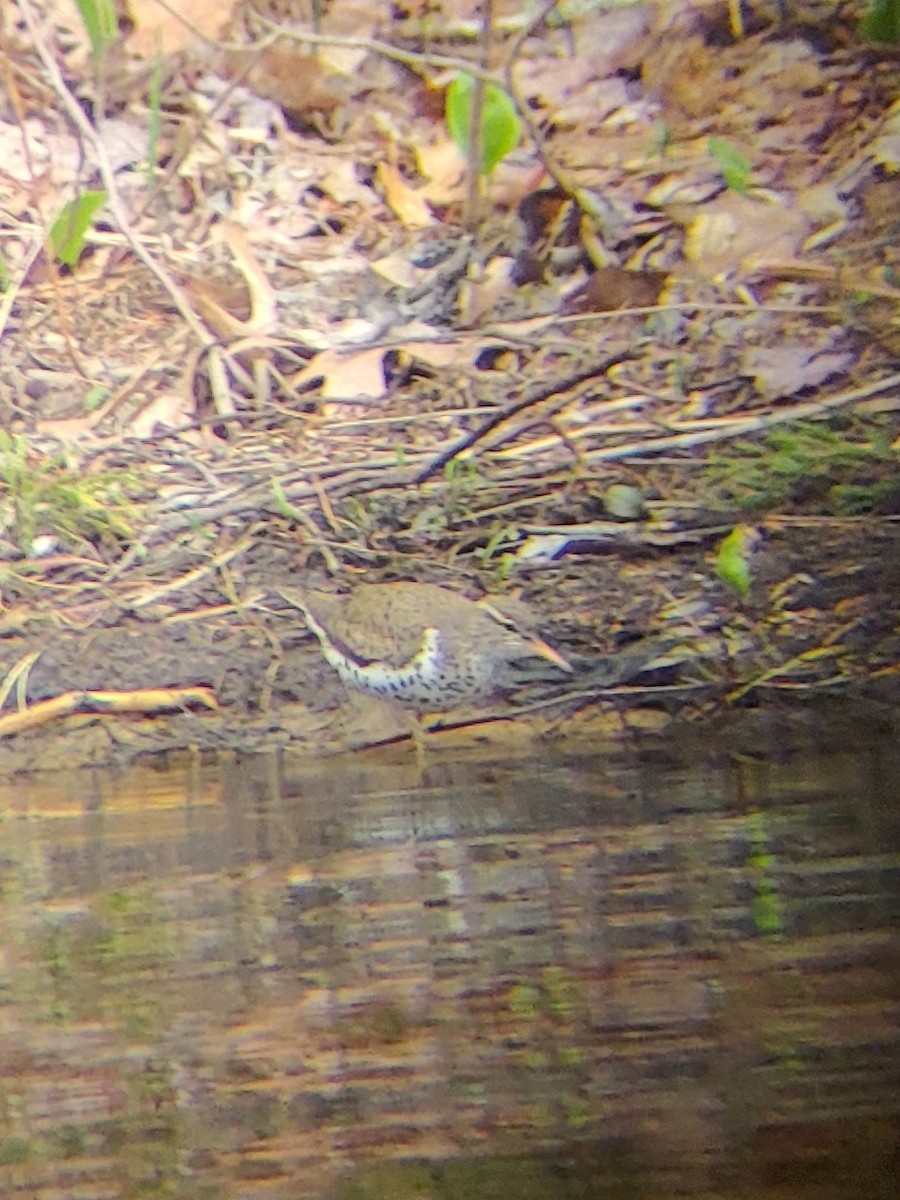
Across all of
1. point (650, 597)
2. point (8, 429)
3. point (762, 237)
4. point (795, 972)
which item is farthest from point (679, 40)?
point (795, 972)

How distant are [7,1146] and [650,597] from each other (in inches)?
63.2

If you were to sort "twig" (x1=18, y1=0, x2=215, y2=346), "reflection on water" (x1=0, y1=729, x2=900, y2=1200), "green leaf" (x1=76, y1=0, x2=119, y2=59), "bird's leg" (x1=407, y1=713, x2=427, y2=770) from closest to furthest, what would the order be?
"reflection on water" (x1=0, y1=729, x2=900, y2=1200) < "bird's leg" (x1=407, y1=713, x2=427, y2=770) < "green leaf" (x1=76, y1=0, x2=119, y2=59) < "twig" (x1=18, y1=0, x2=215, y2=346)

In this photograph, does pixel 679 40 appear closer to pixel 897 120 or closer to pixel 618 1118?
pixel 897 120

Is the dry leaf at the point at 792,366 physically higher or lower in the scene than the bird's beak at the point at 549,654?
higher

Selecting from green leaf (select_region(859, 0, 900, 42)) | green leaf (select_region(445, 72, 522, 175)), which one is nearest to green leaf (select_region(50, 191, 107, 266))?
green leaf (select_region(445, 72, 522, 175))

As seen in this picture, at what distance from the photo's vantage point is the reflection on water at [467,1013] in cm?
37

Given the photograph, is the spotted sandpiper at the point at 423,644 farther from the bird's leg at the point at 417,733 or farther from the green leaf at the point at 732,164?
the green leaf at the point at 732,164

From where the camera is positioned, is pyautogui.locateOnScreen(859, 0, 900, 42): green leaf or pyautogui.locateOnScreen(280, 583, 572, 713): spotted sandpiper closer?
pyautogui.locateOnScreen(280, 583, 572, 713): spotted sandpiper

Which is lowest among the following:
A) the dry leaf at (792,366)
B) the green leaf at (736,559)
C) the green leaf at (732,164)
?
the green leaf at (736,559)

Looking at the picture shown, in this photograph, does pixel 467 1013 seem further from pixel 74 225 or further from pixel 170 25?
pixel 170 25

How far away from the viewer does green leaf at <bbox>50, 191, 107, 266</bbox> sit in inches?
86.5

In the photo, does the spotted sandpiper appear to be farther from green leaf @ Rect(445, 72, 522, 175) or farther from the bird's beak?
green leaf @ Rect(445, 72, 522, 175)

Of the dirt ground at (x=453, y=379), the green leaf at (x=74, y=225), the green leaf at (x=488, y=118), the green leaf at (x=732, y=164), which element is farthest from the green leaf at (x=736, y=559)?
the green leaf at (x=74, y=225)

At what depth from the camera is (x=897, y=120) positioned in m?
2.25
